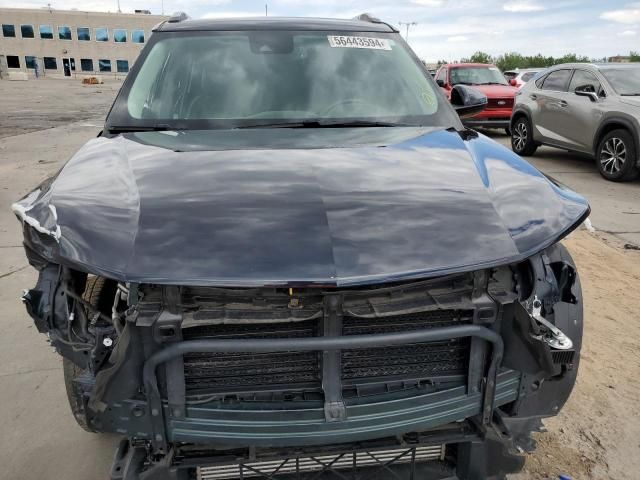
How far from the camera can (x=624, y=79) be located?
28.9 ft

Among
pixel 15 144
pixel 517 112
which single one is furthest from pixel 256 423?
pixel 15 144

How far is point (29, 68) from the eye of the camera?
78.1 metres

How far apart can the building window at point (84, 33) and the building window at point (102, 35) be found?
46.2 inches

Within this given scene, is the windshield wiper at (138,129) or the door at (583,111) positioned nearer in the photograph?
A: the windshield wiper at (138,129)

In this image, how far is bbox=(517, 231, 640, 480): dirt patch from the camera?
2.56 metres

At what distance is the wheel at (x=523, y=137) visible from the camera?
10.7 meters

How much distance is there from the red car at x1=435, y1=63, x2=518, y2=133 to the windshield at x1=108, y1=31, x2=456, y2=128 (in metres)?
9.77

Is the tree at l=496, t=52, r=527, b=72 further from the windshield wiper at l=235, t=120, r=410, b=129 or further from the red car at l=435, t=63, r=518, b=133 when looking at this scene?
the windshield wiper at l=235, t=120, r=410, b=129

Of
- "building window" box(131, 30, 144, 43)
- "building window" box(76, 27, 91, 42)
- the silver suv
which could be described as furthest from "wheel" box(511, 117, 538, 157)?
"building window" box(76, 27, 91, 42)

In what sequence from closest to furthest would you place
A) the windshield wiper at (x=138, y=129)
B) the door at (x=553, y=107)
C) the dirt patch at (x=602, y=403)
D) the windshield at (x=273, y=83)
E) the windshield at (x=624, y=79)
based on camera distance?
1. the dirt patch at (x=602, y=403)
2. the windshield wiper at (x=138, y=129)
3. the windshield at (x=273, y=83)
4. the windshield at (x=624, y=79)
5. the door at (x=553, y=107)

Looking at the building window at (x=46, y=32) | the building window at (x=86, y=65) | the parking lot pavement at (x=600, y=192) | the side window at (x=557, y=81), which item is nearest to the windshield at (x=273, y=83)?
the parking lot pavement at (x=600, y=192)

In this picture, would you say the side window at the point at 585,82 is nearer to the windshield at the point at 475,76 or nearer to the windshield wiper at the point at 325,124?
the windshield at the point at 475,76

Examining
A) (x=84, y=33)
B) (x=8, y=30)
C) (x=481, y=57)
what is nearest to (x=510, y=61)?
(x=481, y=57)

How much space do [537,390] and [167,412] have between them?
1.29m
